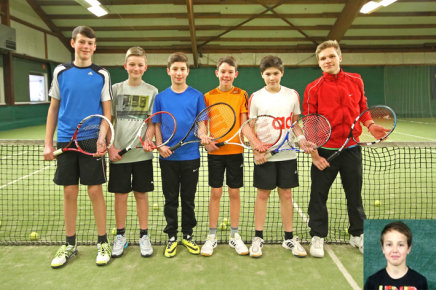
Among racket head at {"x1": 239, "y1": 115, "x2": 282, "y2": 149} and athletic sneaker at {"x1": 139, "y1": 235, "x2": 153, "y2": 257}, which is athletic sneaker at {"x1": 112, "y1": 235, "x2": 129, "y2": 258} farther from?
racket head at {"x1": 239, "y1": 115, "x2": 282, "y2": 149}

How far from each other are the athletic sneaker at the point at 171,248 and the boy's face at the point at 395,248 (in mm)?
1399

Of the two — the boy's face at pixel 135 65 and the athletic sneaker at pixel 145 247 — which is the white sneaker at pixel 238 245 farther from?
the boy's face at pixel 135 65

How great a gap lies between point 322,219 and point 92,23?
12.9 meters

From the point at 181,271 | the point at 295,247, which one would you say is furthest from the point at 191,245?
the point at 295,247

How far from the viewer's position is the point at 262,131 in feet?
7.80

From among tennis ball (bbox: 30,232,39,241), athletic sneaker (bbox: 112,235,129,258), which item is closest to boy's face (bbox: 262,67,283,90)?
athletic sneaker (bbox: 112,235,129,258)

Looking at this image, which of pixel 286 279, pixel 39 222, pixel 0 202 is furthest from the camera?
pixel 0 202

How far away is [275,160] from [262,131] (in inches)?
8.6

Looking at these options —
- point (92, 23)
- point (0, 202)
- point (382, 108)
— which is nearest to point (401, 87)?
point (92, 23)

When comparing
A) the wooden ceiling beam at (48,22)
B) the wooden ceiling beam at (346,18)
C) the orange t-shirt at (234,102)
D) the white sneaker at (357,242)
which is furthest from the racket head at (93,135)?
the wooden ceiling beam at (48,22)

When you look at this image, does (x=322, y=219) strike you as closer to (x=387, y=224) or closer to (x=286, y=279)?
(x=286, y=279)

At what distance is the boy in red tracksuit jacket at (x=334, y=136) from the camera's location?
2.32 meters

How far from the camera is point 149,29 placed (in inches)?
529

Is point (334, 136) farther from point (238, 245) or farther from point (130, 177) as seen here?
point (130, 177)
